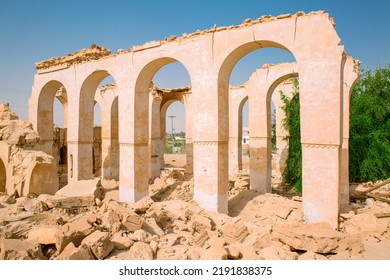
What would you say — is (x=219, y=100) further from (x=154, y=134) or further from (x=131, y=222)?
(x=154, y=134)

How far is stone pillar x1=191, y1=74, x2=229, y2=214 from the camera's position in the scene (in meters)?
9.06

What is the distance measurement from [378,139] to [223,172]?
27.6 ft

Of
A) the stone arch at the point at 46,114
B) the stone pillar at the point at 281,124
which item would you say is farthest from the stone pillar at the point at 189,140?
the stone arch at the point at 46,114

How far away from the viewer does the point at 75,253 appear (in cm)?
433

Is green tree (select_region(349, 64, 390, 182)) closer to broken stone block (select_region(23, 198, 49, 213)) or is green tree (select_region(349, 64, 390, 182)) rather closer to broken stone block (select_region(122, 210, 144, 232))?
broken stone block (select_region(122, 210, 144, 232))

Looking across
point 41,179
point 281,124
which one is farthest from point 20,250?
point 281,124

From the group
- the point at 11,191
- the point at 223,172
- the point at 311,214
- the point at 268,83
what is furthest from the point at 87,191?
the point at 268,83

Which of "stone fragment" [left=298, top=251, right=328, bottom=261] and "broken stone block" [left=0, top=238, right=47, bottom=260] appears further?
"stone fragment" [left=298, top=251, right=328, bottom=261]

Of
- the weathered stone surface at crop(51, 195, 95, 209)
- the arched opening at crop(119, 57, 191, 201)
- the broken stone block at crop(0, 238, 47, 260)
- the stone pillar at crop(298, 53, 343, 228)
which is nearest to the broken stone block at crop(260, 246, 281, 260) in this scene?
the stone pillar at crop(298, 53, 343, 228)

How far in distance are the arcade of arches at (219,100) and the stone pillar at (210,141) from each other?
0.03 metres

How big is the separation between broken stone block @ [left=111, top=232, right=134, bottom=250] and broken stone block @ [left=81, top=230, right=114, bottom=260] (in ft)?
0.57

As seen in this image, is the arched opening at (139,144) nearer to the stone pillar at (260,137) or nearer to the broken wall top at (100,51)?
the broken wall top at (100,51)
